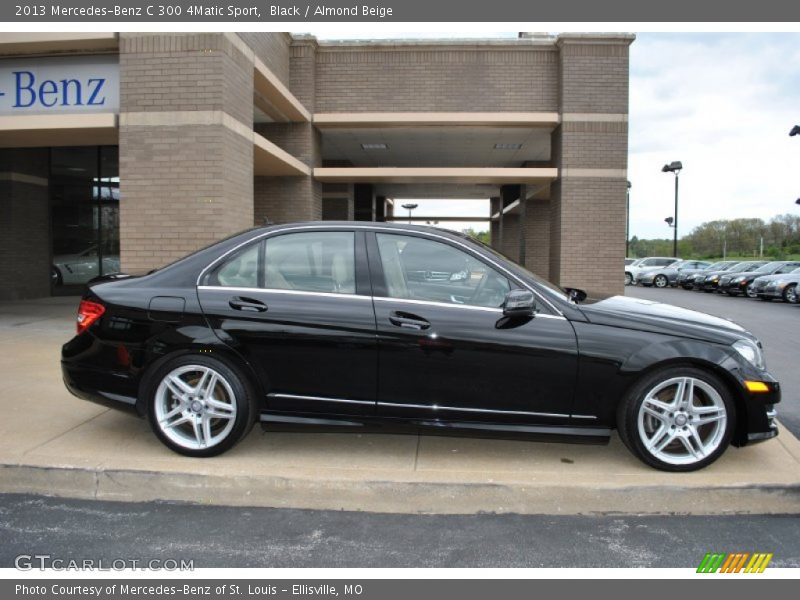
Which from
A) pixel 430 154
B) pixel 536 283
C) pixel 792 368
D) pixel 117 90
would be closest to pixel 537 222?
→ pixel 430 154

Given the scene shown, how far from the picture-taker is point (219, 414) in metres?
4.10

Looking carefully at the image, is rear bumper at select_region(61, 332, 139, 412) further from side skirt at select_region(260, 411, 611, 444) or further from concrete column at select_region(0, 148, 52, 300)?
concrete column at select_region(0, 148, 52, 300)

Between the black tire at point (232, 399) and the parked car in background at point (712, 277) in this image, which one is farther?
the parked car in background at point (712, 277)

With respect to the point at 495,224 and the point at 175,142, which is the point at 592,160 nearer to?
the point at 175,142

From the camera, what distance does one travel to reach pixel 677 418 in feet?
12.8

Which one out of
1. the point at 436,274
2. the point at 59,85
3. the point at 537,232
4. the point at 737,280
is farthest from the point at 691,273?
the point at 436,274

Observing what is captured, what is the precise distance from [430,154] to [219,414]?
49.8 feet

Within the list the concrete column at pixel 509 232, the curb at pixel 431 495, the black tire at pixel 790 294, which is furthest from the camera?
the concrete column at pixel 509 232

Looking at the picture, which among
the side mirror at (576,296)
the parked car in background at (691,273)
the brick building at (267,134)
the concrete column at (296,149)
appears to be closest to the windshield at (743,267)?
the parked car in background at (691,273)

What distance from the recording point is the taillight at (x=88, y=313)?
168 inches

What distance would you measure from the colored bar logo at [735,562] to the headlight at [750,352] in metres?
1.24

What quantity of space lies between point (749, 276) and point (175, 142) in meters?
24.0

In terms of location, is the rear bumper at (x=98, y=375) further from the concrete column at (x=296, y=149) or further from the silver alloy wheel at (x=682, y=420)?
the concrete column at (x=296, y=149)

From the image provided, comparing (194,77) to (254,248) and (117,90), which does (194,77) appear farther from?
(254,248)
